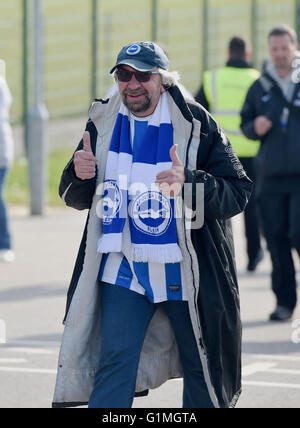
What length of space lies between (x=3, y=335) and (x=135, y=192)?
11.6ft

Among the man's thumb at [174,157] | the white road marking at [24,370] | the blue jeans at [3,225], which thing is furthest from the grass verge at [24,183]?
the man's thumb at [174,157]

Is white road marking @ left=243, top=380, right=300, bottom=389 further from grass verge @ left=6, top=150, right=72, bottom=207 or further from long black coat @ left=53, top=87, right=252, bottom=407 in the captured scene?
grass verge @ left=6, top=150, right=72, bottom=207

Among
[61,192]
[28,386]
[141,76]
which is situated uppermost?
[141,76]

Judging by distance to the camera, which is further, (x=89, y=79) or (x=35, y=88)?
(x=89, y=79)

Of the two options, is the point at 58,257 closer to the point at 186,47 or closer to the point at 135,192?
the point at 135,192

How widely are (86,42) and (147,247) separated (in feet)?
57.1

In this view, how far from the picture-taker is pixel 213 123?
5.43m

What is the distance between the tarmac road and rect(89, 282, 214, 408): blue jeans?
132cm

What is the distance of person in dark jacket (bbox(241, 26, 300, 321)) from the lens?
361 inches

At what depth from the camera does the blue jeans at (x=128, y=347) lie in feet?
17.0

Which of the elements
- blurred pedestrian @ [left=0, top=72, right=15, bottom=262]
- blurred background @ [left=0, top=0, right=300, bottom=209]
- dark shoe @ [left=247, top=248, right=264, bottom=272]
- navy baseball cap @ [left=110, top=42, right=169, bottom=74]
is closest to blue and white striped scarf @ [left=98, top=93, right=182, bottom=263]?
navy baseball cap @ [left=110, top=42, right=169, bottom=74]

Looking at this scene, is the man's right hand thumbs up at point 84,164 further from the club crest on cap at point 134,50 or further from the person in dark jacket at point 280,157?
the person in dark jacket at point 280,157

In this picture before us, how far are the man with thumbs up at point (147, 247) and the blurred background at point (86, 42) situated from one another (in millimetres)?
13753
